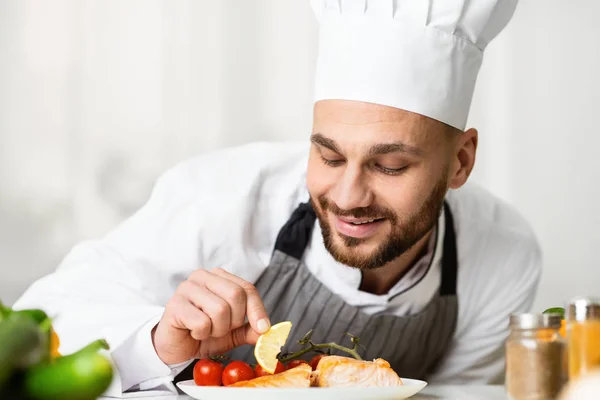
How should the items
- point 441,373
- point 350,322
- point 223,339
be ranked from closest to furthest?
point 223,339 → point 350,322 → point 441,373

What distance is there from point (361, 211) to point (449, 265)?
0.46 m

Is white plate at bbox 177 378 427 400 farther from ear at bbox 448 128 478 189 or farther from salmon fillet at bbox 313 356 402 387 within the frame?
ear at bbox 448 128 478 189

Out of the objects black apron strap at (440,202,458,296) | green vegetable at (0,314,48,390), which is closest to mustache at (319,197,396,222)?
black apron strap at (440,202,458,296)

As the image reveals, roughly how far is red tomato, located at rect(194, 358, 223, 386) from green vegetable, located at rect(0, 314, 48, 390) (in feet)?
A: 2.57

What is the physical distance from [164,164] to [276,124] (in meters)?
0.41

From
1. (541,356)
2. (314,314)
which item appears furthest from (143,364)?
(541,356)

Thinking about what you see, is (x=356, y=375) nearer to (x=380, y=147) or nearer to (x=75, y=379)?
(x=380, y=147)

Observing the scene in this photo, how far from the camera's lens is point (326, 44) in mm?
1826

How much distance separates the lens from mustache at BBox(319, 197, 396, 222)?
1.73 metres

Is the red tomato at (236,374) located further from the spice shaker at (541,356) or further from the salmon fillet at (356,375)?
the spice shaker at (541,356)

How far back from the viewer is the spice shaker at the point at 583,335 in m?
0.88

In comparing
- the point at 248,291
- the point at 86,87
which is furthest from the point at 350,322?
the point at 86,87

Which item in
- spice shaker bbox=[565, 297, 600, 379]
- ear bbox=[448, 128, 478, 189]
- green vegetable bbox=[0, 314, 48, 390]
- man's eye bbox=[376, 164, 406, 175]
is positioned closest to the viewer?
green vegetable bbox=[0, 314, 48, 390]

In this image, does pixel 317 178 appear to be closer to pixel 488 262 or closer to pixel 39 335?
pixel 488 262
